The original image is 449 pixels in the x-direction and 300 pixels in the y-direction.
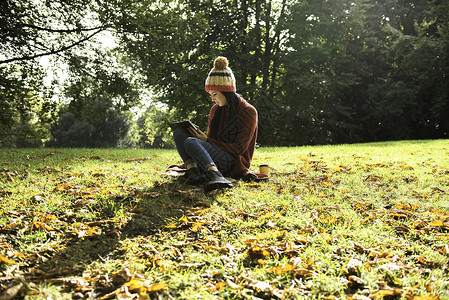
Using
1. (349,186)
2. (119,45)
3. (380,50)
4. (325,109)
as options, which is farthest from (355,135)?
(349,186)

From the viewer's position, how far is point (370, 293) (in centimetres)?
180

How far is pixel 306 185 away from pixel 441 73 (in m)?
18.1

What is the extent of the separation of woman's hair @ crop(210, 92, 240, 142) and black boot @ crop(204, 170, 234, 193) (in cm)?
89

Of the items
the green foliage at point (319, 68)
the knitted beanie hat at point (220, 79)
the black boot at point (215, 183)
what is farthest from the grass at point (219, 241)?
the green foliage at point (319, 68)

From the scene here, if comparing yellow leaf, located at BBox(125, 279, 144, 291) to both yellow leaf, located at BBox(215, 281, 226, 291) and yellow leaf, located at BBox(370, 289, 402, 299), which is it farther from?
yellow leaf, located at BBox(370, 289, 402, 299)

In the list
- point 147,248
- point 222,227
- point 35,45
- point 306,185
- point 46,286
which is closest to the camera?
point 46,286

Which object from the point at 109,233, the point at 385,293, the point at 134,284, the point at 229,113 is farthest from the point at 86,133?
the point at 385,293

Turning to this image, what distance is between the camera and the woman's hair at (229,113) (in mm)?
4453

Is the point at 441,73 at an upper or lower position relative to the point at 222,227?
upper

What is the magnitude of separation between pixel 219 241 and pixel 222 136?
7.66ft

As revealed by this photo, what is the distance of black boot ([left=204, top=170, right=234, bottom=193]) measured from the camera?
378 cm

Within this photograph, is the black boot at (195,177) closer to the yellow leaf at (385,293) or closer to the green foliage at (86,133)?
the yellow leaf at (385,293)

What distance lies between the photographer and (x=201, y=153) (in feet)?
13.5

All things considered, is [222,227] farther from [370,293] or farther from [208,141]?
[208,141]
